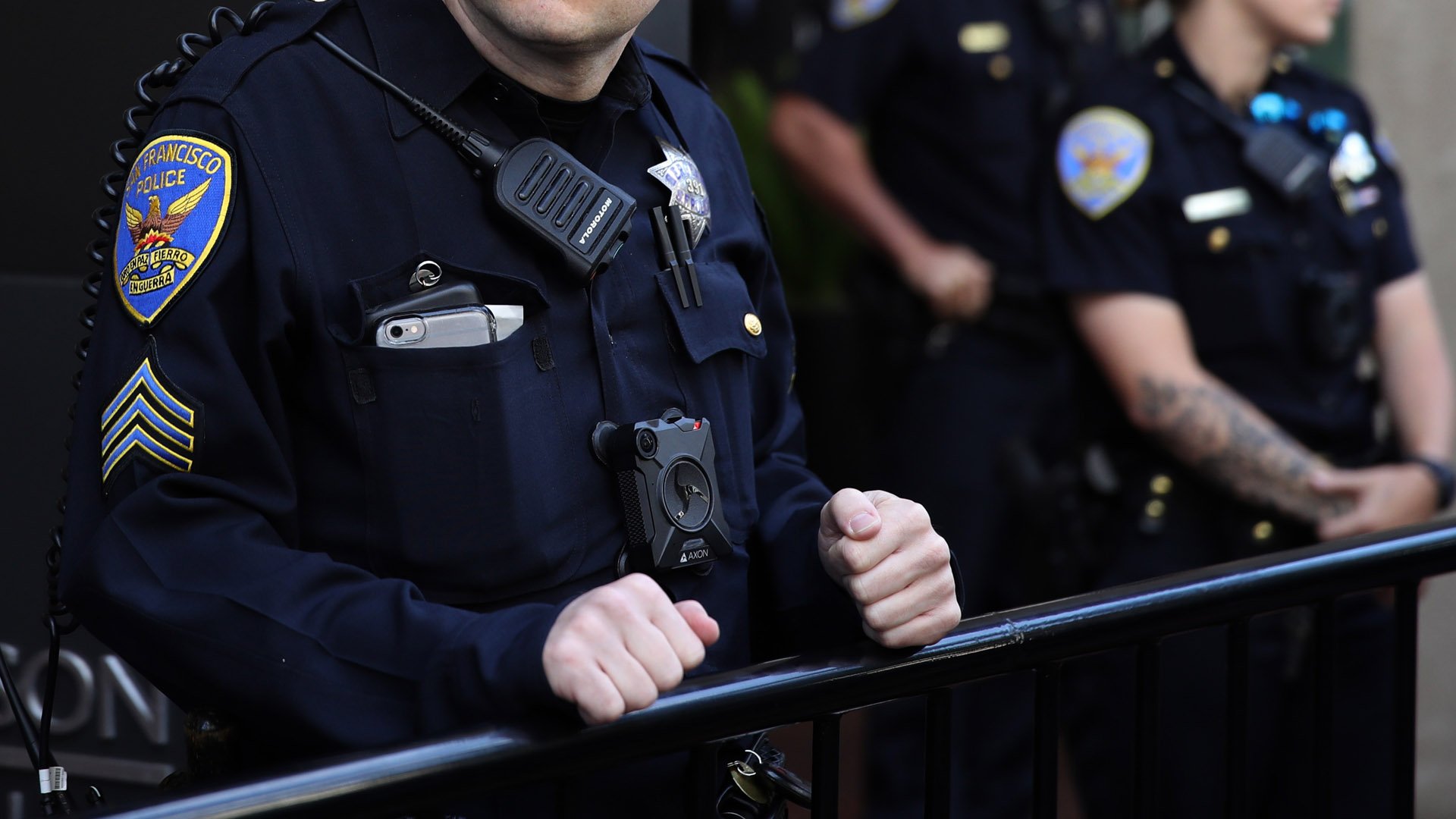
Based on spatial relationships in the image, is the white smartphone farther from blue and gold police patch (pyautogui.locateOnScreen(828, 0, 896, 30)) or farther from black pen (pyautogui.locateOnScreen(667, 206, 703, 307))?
blue and gold police patch (pyautogui.locateOnScreen(828, 0, 896, 30))

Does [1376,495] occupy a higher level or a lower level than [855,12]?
lower

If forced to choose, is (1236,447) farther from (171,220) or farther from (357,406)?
(171,220)

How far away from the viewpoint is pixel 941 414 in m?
3.37

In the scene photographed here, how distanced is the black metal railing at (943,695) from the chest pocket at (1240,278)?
129 cm

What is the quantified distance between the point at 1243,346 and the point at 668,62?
159cm

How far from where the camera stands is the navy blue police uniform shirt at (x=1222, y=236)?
2.82 meters

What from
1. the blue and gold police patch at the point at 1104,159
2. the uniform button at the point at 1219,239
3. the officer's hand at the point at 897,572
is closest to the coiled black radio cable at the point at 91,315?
the officer's hand at the point at 897,572

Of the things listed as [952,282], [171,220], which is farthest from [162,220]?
[952,282]

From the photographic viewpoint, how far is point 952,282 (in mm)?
3330

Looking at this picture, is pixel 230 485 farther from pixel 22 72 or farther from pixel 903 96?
pixel 903 96

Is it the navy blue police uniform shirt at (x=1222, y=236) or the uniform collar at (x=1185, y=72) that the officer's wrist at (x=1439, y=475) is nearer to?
the navy blue police uniform shirt at (x=1222, y=236)

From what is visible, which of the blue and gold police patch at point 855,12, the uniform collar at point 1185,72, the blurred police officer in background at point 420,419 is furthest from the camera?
the blue and gold police patch at point 855,12

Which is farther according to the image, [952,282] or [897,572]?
[952,282]

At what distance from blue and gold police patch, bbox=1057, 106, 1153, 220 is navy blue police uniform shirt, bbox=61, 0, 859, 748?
5.14 feet
